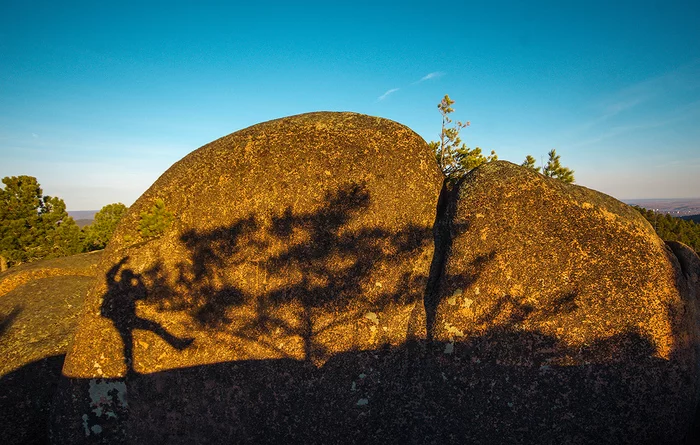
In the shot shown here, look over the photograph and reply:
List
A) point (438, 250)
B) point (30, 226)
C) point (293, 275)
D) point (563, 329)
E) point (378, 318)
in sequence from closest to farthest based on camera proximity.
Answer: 1. point (563, 329)
2. point (378, 318)
3. point (293, 275)
4. point (438, 250)
5. point (30, 226)

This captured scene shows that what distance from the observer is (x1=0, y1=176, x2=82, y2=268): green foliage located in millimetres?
22312

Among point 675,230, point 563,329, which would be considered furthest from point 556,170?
point 675,230

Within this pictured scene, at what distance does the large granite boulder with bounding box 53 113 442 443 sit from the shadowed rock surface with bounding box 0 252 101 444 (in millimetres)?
2749

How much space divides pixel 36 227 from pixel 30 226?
1.17 ft

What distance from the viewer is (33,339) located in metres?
9.87

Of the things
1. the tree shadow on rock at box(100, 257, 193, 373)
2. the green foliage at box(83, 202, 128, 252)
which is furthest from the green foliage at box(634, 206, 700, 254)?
the green foliage at box(83, 202, 128, 252)

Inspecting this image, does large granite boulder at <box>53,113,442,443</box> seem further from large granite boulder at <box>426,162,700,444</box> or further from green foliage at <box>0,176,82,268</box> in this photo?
green foliage at <box>0,176,82,268</box>

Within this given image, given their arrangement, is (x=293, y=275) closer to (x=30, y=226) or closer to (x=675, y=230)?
(x=30, y=226)

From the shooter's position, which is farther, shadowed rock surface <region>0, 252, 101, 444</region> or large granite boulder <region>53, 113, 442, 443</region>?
shadowed rock surface <region>0, 252, 101, 444</region>

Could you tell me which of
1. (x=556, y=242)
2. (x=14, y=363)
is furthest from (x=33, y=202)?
(x=556, y=242)

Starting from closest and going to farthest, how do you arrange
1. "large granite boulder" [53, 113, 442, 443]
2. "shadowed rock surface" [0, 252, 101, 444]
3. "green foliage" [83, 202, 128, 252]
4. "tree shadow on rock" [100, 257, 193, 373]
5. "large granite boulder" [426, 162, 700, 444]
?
"large granite boulder" [426, 162, 700, 444] → "large granite boulder" [53, 113, 442, 443] → "tree shadow on rock" [100, 257, 193, 373] → "shadowed rock surface" [0, 252, 101, 444] → "green foliage" [83, 202, 128, 252]

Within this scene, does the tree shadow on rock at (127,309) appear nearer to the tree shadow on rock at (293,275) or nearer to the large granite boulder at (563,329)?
the tree shadow on rock at (293,275)

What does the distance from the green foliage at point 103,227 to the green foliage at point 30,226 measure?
0.80 meters

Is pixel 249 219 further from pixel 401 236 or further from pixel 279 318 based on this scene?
pixel 401 236
